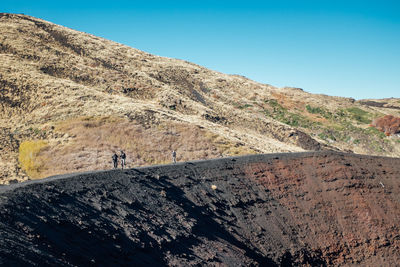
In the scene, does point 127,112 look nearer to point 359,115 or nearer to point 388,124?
point 388,124

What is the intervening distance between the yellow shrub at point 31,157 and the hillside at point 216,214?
42.8 feet

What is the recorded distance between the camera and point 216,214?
18.8 meters

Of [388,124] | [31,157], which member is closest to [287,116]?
[388,124]


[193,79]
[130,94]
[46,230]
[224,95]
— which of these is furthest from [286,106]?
[46,230]

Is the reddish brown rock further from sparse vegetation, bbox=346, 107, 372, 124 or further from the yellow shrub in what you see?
the yellow shrub

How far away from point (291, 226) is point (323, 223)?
252 cm

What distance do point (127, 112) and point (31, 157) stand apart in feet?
36.5

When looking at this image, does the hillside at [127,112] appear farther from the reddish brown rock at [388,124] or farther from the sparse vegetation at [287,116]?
the reddish brown rock at [388,124]

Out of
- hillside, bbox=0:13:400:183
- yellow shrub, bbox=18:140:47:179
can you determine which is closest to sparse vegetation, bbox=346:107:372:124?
hillside, bbox=0:13:400:183

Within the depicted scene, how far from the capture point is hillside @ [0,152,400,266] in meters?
12.2

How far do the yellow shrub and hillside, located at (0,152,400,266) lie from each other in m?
13.0

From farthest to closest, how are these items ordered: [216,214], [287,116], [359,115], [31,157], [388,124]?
[359,115] < [287,116] < [388,124] < [31,157] < [216,214]

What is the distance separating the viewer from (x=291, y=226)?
20828 mm

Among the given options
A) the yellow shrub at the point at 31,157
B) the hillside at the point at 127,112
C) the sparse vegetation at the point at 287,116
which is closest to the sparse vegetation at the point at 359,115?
the hillside at the point at 127,112
